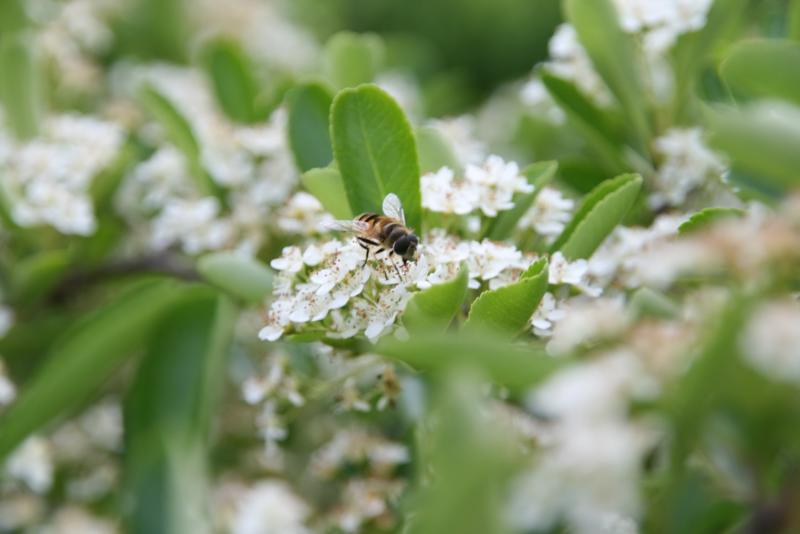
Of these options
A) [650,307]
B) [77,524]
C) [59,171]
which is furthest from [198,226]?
[650,307]

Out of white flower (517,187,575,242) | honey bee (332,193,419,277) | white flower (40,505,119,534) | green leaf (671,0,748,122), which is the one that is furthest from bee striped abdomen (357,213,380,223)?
white flower (40,505,119,534)

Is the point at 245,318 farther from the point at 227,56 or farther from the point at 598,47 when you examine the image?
the point at 598,47

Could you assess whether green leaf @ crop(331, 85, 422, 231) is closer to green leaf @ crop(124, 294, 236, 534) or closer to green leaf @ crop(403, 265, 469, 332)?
green leaf @ crop(403, 265, 469, 332)

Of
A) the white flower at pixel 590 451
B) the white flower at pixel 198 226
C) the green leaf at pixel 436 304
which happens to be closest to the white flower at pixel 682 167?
the green leaf at pixel 436 304

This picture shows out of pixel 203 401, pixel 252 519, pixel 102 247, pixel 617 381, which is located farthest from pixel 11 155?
pixel 617 381

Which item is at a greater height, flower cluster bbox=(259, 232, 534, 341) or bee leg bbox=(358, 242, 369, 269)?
bee leg bbox=(358, 242, 369, 269)
